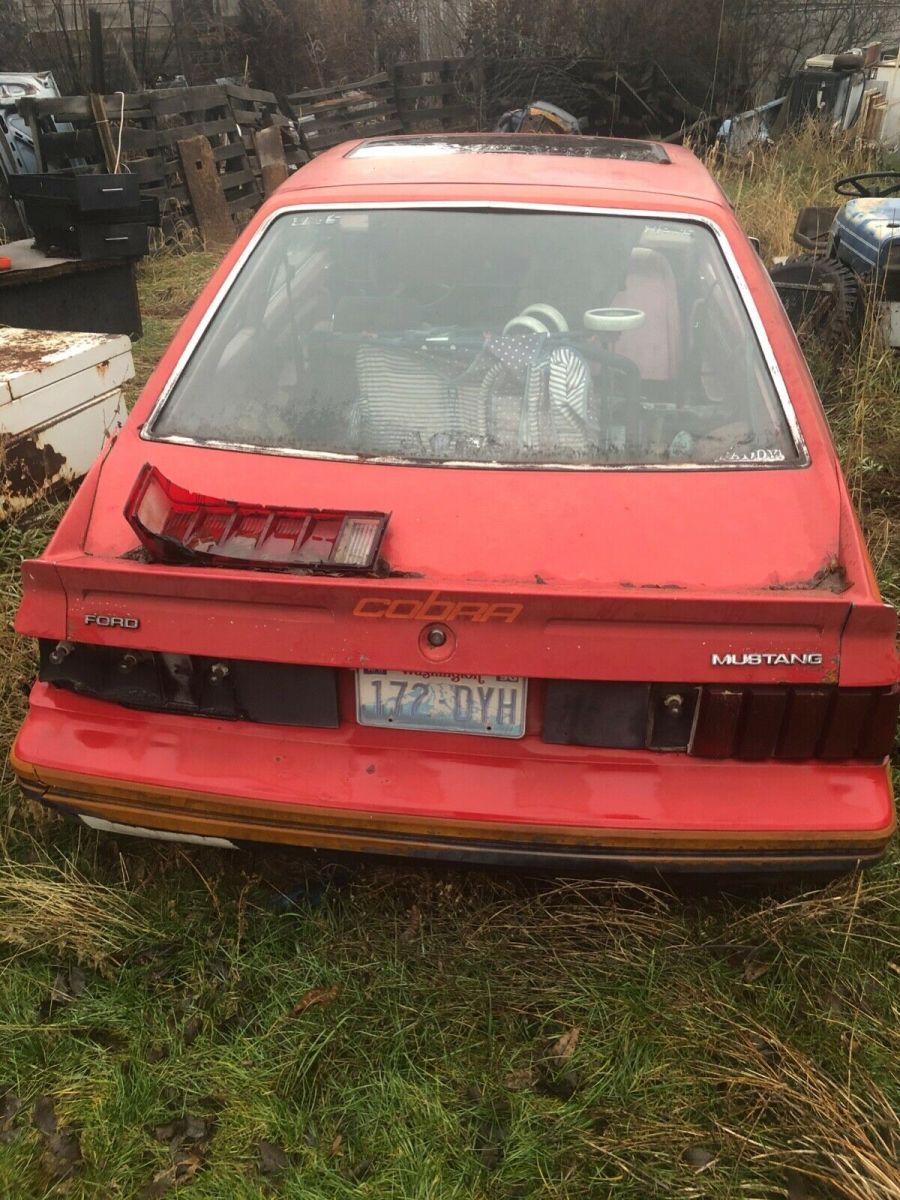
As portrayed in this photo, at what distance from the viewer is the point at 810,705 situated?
6.12 feet

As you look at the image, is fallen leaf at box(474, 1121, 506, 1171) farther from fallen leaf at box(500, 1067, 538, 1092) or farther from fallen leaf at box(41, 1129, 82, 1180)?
fallen leaf at box(41, 1129, 82, 1180)

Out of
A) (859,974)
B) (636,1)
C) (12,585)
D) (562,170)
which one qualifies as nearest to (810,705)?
(859,974)

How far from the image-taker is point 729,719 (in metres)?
1.88

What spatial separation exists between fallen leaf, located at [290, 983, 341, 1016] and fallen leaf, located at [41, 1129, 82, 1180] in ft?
1.63

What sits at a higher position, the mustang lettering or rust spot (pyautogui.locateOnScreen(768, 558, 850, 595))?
rust spot (pyautogui.locateOnScreen(768, 558, 850, 595))

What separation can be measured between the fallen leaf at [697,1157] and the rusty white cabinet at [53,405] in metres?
3.10

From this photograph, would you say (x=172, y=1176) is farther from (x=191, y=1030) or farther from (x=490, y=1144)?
(x=490, y=1144)

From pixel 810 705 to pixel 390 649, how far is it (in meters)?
0.84

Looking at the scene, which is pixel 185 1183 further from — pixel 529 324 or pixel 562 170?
pixel 562 170

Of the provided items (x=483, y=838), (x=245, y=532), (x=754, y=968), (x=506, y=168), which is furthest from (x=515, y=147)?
(x=754, y=968)

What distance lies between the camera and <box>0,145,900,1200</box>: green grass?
1.88m

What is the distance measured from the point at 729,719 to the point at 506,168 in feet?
6.00

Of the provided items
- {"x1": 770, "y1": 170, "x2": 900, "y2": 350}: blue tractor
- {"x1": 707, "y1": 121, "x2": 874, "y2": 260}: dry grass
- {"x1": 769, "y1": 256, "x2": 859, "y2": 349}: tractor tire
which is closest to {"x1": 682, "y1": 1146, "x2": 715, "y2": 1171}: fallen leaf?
{"x1": 770, "y1": 170, "x2": 900, "y2": 350}: blue tractor

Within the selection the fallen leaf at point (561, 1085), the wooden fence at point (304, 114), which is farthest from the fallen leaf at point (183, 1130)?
the wooden fence at point (304, 114)
